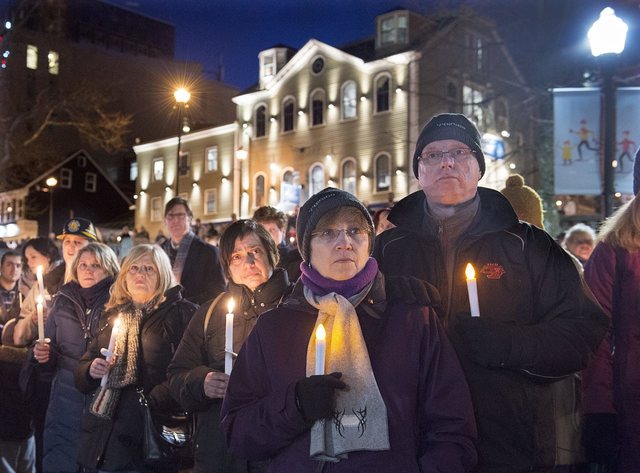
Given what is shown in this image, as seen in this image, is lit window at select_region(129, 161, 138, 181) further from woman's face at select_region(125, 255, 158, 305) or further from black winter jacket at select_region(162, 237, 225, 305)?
woman's face at select_region(125, 255, 158, 305)

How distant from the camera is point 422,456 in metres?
2.55

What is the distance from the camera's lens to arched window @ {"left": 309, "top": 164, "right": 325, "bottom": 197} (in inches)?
1442

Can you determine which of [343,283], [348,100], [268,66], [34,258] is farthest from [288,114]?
[343,283]

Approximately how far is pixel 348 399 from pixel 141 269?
129 inches

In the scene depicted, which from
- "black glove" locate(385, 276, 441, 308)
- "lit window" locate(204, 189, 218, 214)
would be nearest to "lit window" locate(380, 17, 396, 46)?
"lit window" locate(204, 189, 218, 214)

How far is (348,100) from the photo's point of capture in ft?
119

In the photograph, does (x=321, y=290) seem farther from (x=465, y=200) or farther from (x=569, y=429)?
(x=569, y=429)

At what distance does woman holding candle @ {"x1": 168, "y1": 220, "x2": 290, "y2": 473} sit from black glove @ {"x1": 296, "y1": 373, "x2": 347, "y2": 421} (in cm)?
153

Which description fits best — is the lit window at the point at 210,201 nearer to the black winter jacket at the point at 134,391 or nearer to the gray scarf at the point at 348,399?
the black winter jacket at the point at 134,391

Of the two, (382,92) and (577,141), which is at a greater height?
(382,92)

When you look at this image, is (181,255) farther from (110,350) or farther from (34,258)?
(110,350)

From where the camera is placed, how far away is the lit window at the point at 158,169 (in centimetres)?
4683

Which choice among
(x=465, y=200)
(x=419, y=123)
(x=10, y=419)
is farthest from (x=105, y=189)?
(x=465, y=200)

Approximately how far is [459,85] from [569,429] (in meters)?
31.4
